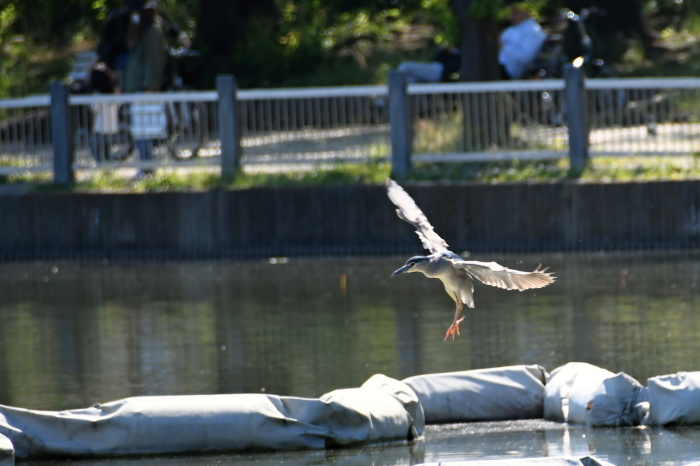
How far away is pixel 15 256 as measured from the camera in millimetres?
17812

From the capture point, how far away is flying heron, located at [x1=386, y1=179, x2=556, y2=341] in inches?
339

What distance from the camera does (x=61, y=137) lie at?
18.2 meters

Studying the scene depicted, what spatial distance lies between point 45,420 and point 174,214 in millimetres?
8306

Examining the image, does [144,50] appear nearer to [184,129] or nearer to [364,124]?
[184,129]

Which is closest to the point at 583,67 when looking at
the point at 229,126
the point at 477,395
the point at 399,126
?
the point at 399,126

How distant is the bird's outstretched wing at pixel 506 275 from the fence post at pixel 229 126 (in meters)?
9.00

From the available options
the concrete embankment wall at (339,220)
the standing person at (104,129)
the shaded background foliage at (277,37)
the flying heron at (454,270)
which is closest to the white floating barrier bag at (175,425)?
the flying heron at (454,270)

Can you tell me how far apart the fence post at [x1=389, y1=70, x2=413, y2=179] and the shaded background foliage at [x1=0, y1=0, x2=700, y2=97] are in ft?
23.3

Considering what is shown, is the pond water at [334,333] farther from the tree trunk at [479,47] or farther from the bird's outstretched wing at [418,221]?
the tree trunk at [479,47]

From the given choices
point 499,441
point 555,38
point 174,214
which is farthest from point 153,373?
point 555,38

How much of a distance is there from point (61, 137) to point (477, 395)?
372 inches

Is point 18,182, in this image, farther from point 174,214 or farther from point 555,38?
point 555,38

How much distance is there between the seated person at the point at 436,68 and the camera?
21000 mm

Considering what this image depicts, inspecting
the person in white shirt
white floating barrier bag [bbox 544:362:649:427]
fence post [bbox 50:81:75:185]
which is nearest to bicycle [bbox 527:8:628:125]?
the person in white shirt
